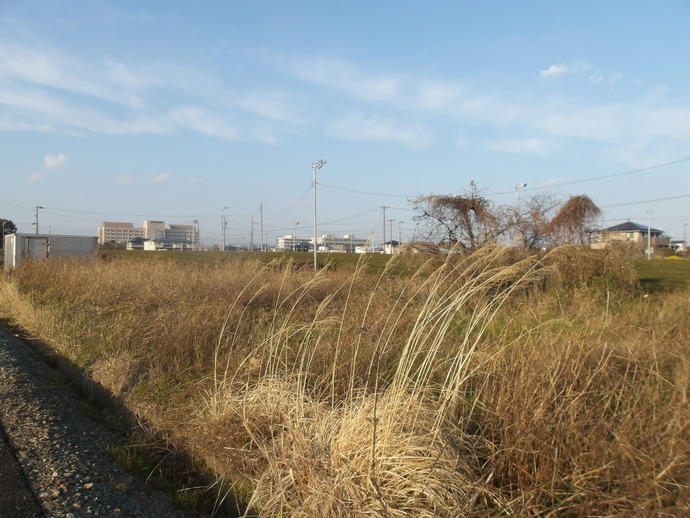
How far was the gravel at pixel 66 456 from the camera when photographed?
335 centimetres

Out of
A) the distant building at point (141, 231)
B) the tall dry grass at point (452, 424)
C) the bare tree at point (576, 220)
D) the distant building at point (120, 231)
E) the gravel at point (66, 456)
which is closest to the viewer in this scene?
the tall dry grass at point (452, 424)

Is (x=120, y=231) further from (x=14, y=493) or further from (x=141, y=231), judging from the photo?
(x=14, y=493)

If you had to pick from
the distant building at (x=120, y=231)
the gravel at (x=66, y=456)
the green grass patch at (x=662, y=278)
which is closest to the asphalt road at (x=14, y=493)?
the gravel at (x=66, y=456)

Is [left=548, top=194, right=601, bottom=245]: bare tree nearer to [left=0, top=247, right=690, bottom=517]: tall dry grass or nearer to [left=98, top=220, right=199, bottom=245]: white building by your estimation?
[left=0, top=247, right=690, bottom=517]: tall dry grass

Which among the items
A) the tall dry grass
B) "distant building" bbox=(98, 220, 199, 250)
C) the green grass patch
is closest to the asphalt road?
the tall dry grass

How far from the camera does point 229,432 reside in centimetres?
408

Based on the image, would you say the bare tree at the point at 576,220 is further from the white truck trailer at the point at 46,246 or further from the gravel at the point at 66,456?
the white truck trailer at the point at 46,246

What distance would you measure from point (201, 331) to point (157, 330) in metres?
0.73

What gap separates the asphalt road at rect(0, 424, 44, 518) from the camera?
321 cm

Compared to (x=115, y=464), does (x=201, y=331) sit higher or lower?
higher

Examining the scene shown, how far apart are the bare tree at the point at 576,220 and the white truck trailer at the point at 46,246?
21.0 m

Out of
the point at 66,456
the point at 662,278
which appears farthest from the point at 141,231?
the point at 66,456

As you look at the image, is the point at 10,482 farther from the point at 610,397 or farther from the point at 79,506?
the point at 610,397

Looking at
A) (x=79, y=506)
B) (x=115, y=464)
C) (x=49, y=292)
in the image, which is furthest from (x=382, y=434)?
(x=49, y=292)
